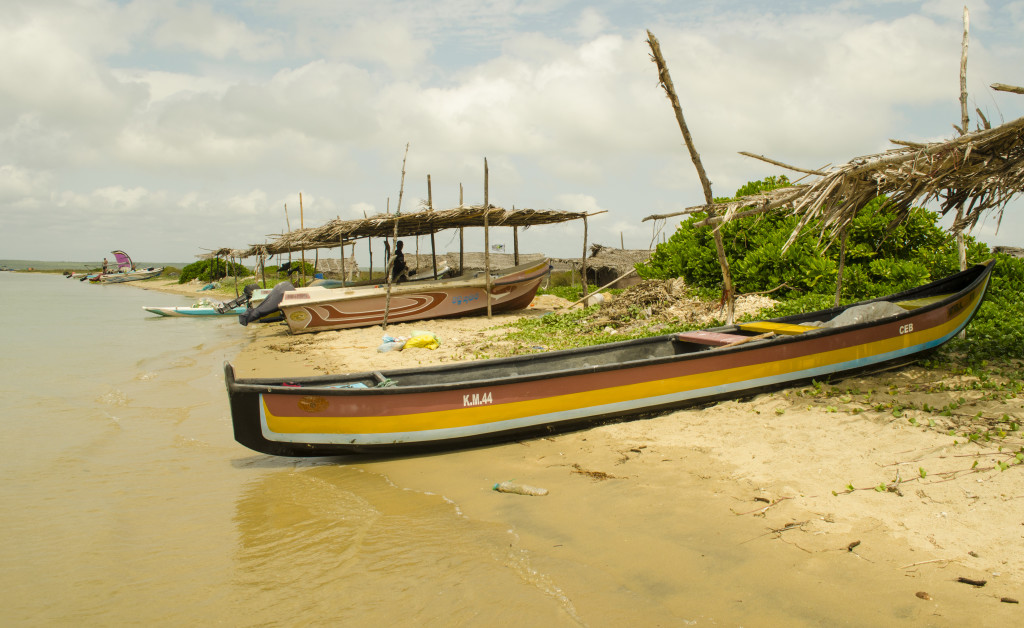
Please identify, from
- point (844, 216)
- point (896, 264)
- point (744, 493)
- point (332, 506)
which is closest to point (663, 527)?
point (744, 493)

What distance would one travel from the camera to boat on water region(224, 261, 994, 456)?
4.86 metres

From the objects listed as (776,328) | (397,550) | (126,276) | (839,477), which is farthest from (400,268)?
(126,276)

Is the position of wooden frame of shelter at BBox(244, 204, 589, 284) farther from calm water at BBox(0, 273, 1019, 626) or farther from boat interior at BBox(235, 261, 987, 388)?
calm water at BBox(0, 273, 1019, 626)

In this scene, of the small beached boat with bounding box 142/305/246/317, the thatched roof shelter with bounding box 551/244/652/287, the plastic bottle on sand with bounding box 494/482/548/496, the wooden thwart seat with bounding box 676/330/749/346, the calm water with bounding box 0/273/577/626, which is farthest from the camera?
the small beached boat with bounding box 142/305/246/317

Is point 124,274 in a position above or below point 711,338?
above

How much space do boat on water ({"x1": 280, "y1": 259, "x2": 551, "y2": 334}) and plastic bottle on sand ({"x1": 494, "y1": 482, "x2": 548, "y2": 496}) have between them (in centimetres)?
894

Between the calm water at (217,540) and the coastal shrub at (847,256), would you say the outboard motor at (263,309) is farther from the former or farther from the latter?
the coastal shrub at (847,256)

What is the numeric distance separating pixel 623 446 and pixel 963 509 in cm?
229

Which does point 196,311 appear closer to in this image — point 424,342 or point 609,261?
point 609,261

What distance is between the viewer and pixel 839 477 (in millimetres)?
4004

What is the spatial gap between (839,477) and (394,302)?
10.6m

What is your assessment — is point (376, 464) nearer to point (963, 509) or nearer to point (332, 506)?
point (332, 506)

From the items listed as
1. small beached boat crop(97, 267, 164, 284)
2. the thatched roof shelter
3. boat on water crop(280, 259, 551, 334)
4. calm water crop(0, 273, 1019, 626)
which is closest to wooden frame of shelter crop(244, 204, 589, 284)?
boat on water crop(280, 259, 551, 334)

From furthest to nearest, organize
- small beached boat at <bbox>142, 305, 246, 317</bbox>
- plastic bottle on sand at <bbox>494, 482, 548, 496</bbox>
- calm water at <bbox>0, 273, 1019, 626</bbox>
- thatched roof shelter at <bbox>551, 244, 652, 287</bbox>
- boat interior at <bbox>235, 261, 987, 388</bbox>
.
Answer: small beached boat at <bbox>142, 305, 246, 317</bbox> → thatched roof shelter at <bbox>551, 244, 652, 287</bbox> → boat interior at <bbox>235, 261, 987, 388</bbox> → plastic bottle on sand at <bbox>494, 482, 548, 496</bbox> → calm water at <bbox>0, 273, 1019, 626</bbox>
